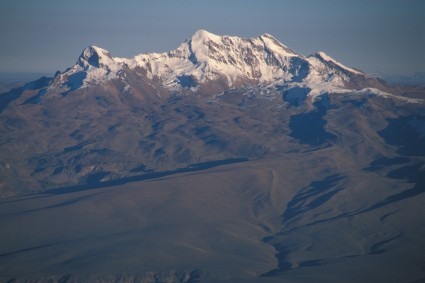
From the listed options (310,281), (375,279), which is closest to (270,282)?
(310,281)

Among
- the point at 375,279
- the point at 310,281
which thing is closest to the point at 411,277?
the point at 375,279

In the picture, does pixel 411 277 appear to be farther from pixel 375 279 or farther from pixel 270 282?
pixel 270 282

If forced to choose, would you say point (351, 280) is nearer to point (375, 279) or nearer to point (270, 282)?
point (375, 279)

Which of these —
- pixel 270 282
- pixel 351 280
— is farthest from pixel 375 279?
pixel 270 282

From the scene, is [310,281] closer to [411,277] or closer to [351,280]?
[351,280]
